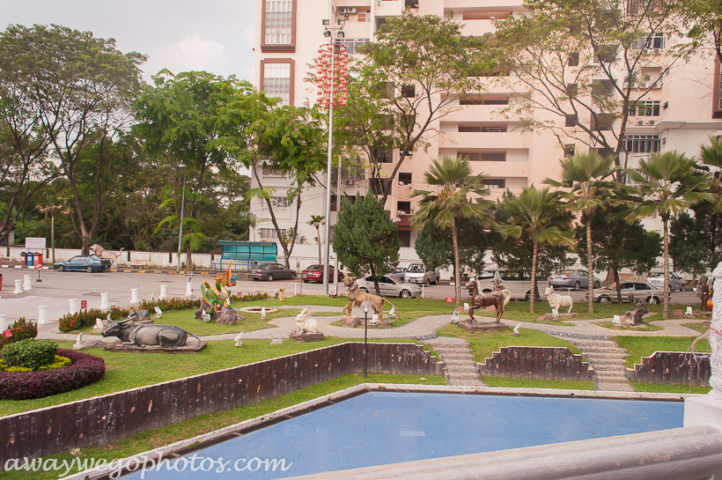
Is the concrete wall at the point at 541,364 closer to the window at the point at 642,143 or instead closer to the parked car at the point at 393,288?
the parked car at the point at 393,288

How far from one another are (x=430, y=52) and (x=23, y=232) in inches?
1767

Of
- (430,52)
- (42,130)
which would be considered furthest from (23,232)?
(430,52)

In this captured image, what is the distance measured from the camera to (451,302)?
24.8 meters

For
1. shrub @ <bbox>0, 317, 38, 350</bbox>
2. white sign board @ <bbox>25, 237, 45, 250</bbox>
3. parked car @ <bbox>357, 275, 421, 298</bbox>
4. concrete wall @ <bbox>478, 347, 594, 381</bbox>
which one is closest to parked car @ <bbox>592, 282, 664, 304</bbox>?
parked car @ <bbox>357, 275, 421, 298</bbox>

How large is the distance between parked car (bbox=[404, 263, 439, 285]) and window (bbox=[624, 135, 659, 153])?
1865 cm

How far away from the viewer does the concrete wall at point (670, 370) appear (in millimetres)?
14922

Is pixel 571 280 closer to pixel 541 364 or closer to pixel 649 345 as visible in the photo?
pixel 649 345

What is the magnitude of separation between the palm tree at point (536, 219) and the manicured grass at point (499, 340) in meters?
5.20

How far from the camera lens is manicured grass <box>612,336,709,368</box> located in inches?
627

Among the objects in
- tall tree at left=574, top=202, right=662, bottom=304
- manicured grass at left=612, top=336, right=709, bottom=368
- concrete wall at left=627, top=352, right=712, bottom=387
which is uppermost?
tall tree at left=574, top=202, right=662, bottom=304

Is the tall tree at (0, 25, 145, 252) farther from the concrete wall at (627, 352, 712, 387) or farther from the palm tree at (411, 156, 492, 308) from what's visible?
the concrete wall at (627, 352, 712, 387)

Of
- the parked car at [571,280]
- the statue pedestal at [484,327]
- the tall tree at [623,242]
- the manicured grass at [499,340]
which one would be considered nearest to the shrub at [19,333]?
the manicured grass at [499,340]

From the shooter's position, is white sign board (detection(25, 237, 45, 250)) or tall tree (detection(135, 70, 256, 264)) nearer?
tall tree (detection(135, 70, 256, 264))

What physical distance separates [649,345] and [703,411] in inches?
658
